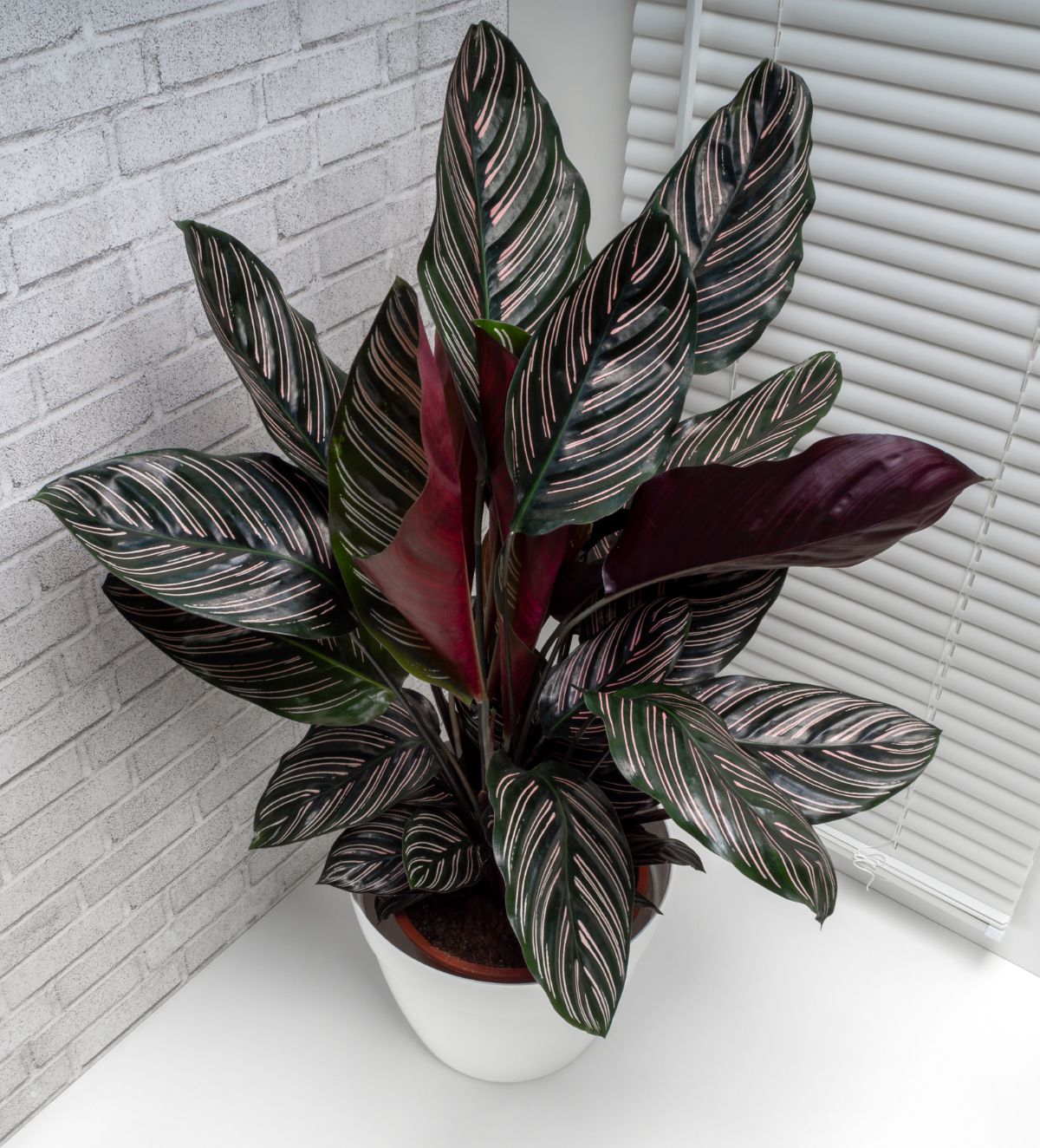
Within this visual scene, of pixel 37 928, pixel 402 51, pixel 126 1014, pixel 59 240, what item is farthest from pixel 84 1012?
pixel 402 51

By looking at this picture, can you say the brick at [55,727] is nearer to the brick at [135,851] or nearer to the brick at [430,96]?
the brick at [135,851]

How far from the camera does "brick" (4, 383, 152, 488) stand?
1071mm

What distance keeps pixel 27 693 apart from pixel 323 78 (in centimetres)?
76

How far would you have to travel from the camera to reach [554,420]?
90 cm

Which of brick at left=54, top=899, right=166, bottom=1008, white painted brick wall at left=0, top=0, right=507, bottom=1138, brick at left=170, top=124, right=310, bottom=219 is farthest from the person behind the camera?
brick at left=54, top=899, right=166, bottom=1008

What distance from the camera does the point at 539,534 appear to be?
3.05 ft

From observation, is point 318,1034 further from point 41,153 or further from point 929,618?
point 41,153

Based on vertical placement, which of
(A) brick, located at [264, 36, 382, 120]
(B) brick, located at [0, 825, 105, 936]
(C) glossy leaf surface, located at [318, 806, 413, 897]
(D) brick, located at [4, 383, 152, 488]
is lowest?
(B) brick, located at [0, 825, 105, 936]

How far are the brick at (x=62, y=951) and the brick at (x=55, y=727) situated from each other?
0.26 m

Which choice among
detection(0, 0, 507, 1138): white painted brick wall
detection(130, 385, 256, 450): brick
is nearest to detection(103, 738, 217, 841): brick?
detection(0, 0, 507, 1138): white painted brick wall

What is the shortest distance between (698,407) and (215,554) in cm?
81

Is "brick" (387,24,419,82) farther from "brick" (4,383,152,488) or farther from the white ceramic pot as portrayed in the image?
the white ceramic pot

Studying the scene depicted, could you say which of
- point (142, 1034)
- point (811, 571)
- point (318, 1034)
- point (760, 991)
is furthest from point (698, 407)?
point (142, 1034)

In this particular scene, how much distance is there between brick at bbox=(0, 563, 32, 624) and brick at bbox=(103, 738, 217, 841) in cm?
33
